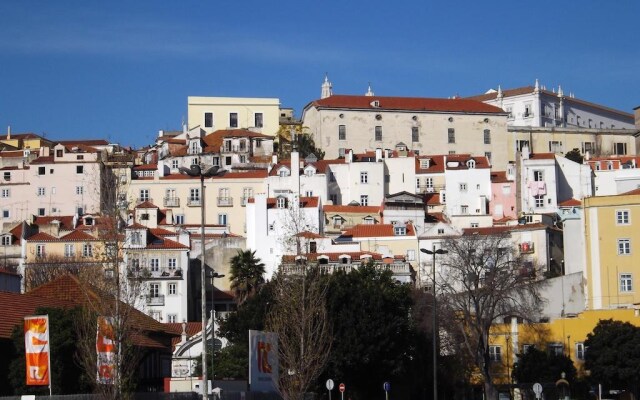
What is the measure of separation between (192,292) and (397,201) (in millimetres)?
23166

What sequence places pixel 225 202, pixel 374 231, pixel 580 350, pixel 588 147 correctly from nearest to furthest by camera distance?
pixel 580 350, pixel 374 231, pixel 225 202, pixel 588 147

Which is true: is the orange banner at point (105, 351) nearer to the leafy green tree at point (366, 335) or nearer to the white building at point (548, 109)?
the leafy green tree at point (366, 335)

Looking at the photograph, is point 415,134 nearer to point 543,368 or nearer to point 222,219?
point 222,219

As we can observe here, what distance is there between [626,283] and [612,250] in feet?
8.15

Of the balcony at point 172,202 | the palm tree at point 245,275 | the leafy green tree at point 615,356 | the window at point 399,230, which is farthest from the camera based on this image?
the balcony at point 172,202

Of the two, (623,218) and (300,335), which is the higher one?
(623,218)

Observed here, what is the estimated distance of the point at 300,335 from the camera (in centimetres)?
5278

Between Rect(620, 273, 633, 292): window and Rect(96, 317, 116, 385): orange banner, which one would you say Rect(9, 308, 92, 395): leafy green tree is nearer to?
Rect(96, 317, 116, 385): orange banner

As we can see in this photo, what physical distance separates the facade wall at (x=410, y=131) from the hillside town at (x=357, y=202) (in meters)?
0.16

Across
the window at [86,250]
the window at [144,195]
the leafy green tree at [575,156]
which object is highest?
the leafy green tree at [575,156]

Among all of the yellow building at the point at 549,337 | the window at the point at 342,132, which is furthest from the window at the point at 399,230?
the window at the point at 342,132

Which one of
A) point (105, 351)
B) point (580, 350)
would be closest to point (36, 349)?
point (105, 351)

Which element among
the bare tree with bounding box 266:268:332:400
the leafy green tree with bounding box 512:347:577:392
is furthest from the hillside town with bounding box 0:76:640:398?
the bare tree with bounding box 266:268:332:400

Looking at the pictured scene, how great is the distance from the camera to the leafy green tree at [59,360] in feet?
142
